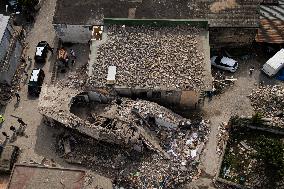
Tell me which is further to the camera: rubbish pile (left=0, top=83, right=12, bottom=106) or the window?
rubbish pile (left=0, top=83, right=12, bottom=106)

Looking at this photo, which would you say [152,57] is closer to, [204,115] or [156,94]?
[156,94]

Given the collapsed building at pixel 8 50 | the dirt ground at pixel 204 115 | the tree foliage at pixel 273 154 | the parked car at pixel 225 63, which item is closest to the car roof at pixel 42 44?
the dirt ground at pixel 204 115

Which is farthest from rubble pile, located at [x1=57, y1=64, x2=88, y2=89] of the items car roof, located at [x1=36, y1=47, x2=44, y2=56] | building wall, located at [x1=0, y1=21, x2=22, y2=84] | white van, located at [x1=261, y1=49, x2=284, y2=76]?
white van, located at [x1=261, y1=49, x2=284, y2=76]

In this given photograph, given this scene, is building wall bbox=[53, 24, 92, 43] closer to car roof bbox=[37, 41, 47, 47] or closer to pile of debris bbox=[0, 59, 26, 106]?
car roof bbox=[37, 41, 47, 47]

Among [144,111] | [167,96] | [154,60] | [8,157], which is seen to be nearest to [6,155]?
[8,157]

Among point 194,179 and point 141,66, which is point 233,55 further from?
point 194,179

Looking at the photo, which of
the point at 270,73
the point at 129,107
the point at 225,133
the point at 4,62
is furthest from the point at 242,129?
the point at 4,62

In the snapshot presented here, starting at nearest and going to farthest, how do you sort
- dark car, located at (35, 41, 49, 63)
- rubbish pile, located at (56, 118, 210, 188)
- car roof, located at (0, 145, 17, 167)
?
rubbish pile, located at (56, 118, 210, 188) → car roof, located at (0, 145, 17, 167) → dark car, located at (35, 41, 49, 63)

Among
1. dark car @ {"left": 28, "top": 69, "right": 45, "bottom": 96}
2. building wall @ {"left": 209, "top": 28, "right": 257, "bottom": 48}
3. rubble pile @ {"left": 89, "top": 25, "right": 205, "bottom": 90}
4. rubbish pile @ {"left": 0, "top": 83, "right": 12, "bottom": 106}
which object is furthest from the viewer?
rubbish pile @ {"left": 0, "top": 83, "right": 12, "bottom": 106}
